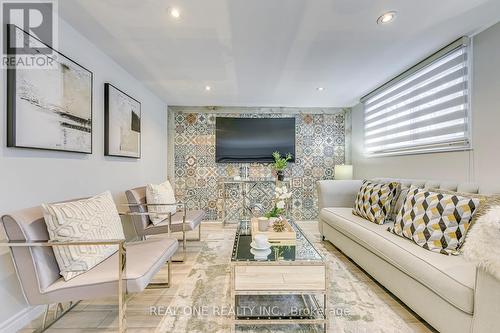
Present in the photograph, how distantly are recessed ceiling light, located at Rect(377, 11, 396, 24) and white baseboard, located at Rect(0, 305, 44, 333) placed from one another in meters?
3.31

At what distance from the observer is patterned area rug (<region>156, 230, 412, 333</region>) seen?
1630mm

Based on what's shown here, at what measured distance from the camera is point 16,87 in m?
1.58

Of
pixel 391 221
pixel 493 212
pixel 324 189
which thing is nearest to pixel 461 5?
pixel 493 212

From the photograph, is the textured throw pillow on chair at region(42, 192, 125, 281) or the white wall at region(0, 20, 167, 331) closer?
the textured throw pillow on chair at region(42, 192, 125, 281)

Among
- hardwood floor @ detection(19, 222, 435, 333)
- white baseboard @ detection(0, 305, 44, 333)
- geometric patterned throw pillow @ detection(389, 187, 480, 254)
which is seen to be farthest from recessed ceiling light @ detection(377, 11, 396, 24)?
white baseboard @ detection(0, 305, 44, 333)

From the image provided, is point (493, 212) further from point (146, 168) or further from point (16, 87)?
point (146, 168)

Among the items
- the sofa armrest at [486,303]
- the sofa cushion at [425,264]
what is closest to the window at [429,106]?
the sofa cushion at [425,264]

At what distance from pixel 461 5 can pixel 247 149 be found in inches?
137

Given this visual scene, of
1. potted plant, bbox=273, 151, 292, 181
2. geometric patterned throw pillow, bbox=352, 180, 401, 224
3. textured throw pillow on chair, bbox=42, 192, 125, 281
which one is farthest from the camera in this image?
potted plant, bbox=273, 151, 292, 181

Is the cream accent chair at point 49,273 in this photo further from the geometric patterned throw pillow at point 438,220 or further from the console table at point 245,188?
the console table at point 245,188

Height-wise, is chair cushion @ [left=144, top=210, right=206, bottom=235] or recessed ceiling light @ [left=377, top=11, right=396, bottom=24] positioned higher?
recessed ceiling light @ [left=377, top=11, right=396, bottom=24]

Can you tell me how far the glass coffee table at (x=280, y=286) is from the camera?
5.14 feet

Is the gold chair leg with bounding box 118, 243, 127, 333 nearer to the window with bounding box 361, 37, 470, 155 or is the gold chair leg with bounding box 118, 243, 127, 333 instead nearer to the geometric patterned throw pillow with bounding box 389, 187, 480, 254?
the geometric patterned throw pillow with bounding box 389, 187, 480, 254

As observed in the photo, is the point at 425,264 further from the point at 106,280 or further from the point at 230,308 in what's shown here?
the point at 106,280
